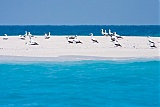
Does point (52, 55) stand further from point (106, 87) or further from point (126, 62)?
point (106, 87)

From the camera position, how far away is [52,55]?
27.3 metres

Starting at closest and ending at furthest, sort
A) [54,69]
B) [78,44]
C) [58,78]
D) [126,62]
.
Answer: [58,78] < [54,69] < [126,62] < [78,44]

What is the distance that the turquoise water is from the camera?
1415cm

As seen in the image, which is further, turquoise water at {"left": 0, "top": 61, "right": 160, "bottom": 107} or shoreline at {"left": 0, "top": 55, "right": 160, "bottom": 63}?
shoreline at {"left": 0, "top": 55, "right": 160, "bottom": 63}

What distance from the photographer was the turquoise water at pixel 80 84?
46.4ft

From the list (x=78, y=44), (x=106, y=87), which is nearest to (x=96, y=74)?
(x=106, y=87)

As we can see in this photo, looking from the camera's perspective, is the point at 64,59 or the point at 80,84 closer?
the point at 80,84

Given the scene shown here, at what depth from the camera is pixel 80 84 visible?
1727cm

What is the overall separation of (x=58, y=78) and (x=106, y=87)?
10.0 feet

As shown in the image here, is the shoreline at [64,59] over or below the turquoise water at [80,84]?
over

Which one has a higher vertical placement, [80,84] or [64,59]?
[64,59]

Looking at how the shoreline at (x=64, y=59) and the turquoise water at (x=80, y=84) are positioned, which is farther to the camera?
the shoreline at (x=64, y=59)

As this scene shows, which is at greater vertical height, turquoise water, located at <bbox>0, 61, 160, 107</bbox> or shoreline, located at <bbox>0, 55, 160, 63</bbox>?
shoreline, located at <bbox>0, 55, 160, 63</bbox>

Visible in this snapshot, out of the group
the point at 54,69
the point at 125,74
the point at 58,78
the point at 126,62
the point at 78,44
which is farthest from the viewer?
the point at 78,44
